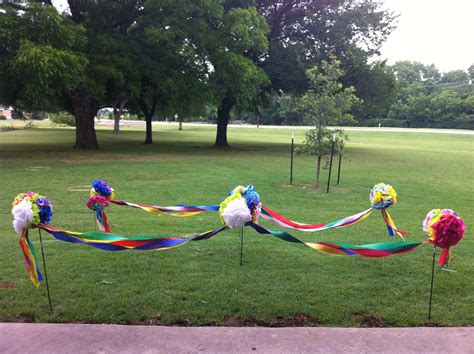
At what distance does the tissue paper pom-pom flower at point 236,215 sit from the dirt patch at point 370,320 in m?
1.34

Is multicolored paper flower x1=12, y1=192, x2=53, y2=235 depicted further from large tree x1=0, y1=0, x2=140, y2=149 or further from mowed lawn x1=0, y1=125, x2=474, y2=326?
large tree x1=0, y1=0, x2=140, y2=149

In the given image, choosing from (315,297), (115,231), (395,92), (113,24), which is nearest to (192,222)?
(115,231)

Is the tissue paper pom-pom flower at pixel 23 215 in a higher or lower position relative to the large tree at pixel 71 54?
lower

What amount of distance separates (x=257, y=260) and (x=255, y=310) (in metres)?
1.46

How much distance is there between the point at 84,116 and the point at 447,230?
21770 mm

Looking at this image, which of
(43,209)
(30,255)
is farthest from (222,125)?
(30,255)

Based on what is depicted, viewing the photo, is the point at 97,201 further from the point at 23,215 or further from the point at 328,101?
the point at 328,101

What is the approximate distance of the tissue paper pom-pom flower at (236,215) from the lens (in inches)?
155

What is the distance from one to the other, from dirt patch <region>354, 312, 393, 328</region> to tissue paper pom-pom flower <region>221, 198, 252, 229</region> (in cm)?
134

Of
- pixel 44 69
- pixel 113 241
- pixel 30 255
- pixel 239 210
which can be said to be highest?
pixel 44 69

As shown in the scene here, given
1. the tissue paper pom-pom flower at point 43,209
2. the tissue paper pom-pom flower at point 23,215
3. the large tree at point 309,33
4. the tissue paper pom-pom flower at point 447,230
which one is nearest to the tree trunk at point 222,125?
the large tree at point 309,33

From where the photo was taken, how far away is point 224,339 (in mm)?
3186

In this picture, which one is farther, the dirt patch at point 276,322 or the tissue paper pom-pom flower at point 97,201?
the tissue paper pom-pom flower at point 97,201

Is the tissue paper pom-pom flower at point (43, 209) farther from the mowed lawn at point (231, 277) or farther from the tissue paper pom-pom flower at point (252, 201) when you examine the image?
the tissue paper pom-pom flower at point (252, 201)
